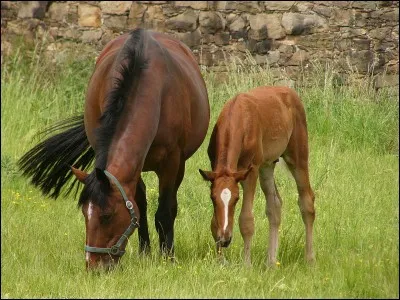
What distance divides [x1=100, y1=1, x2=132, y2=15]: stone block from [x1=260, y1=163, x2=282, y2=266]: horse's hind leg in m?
7.72

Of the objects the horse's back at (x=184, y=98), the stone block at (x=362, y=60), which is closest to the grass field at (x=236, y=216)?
the stone block at (x=362, y=60)

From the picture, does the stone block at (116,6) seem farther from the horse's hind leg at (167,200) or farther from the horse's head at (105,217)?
the horse's head at (105,217)

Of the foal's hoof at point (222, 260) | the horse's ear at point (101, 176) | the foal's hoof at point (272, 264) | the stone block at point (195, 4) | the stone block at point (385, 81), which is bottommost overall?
the foal's hoof at point (272, 264)

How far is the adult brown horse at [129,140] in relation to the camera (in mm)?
7395

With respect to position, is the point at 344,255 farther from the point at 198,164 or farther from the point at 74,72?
the point at 74,72

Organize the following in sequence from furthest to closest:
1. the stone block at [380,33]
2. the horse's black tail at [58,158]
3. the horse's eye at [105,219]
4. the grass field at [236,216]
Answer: the stone block at [380,33], the horse's black tail at [58,158], the horse's eye at [105,219], the grass field at [236,216]

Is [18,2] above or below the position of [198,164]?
above

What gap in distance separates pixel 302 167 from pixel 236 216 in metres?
1.23

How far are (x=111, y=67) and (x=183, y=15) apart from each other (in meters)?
7.45

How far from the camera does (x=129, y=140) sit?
7.62 m

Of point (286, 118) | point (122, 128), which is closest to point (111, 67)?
point (122, 128)

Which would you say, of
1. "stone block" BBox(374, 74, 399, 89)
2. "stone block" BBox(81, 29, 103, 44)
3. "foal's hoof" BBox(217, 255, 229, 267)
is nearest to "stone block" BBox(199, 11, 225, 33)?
"stone block" BBox(81, 29, 103, 44)

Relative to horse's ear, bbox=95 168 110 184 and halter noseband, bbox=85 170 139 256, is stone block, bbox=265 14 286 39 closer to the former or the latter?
halter noseband, bbox=85 170 139 256

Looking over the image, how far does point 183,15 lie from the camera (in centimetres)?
1574
